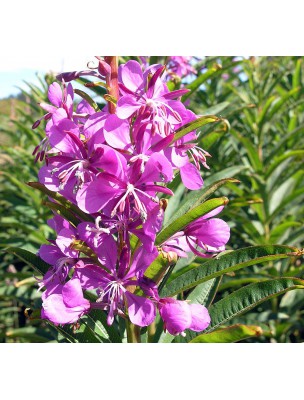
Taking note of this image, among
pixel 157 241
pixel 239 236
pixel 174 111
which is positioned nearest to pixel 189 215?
pixel 157 241

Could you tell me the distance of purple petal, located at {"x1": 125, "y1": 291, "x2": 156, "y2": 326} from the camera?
0.89 m

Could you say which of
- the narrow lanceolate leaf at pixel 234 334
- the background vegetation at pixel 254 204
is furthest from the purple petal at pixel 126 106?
the background vegetation at pixel 254 204

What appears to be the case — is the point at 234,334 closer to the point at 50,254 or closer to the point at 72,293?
the point at 72,293

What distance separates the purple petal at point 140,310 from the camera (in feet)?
2.93

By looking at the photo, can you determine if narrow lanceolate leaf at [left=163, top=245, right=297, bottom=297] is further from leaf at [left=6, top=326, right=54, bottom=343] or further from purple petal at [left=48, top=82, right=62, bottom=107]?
leaf at [left=6, top=326, right=54, bottom=343]

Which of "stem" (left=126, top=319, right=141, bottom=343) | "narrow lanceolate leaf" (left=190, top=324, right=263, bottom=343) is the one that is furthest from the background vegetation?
"narrow lanceolate leaf" (left=190, top=324, right=263, bottom=343)

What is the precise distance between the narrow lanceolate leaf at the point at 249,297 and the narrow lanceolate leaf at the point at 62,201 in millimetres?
369

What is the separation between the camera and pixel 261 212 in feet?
8.43

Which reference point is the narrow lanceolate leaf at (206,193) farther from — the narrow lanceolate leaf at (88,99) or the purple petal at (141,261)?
the narrow lanceolate leaf at (88,99)

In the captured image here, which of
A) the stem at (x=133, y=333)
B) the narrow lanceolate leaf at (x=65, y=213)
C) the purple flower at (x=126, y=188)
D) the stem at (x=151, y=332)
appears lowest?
the stem at (x=151, y=332)

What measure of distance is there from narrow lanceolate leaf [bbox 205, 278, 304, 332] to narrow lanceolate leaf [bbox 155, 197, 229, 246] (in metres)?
0.22

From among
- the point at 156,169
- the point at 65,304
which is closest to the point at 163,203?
the point at 156,169

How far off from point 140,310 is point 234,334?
0.67 feet

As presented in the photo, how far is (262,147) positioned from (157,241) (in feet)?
7.59
